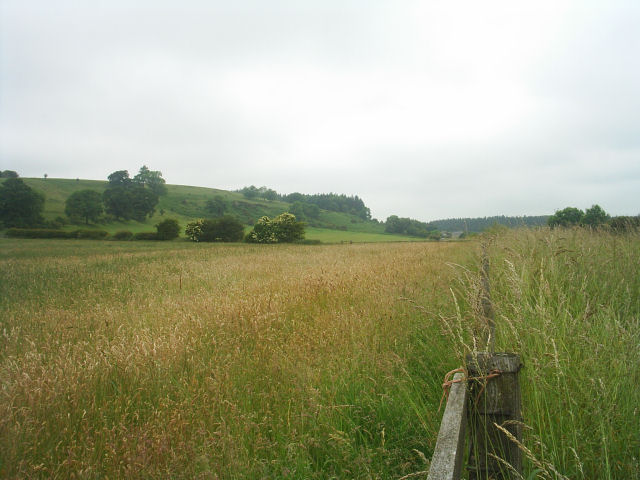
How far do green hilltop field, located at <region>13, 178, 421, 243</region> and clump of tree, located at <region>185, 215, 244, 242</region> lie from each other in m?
5.93

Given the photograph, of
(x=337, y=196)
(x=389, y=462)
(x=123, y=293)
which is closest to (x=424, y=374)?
(x=389, y=462)

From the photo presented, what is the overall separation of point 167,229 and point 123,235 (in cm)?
689

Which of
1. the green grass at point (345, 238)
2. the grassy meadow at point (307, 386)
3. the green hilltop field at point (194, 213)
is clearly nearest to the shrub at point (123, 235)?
the green hilltop field at point (194, 213)

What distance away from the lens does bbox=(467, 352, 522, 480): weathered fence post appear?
4.48 feet

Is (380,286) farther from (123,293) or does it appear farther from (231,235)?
(231,235)

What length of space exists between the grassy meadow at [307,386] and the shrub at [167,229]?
48.5 meters

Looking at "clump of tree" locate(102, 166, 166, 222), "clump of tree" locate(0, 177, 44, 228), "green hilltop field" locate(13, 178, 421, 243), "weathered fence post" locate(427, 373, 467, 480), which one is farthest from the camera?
"clump of tree" locate(102, 166, 166, 222)

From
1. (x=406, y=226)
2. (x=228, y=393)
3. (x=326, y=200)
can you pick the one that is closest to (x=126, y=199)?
(x=228, y=393)

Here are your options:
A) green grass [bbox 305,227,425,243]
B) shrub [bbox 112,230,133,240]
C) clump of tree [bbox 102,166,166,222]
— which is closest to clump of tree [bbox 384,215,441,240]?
green grass [bbox 305,227,425,243]

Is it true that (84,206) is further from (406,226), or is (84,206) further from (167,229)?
(406,226)

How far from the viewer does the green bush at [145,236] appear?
156 feet

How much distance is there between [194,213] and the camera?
79875 mm

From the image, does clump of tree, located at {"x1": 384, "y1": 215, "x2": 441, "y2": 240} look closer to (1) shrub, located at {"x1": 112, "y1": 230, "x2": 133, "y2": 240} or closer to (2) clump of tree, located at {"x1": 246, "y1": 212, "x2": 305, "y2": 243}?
(2) clump of tree, located at {"x1": 246, "y1": 212, "x2": 305, "y2": 243}

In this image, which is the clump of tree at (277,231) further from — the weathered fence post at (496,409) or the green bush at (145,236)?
the weathered fence post at (496,409)
